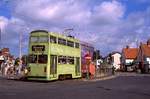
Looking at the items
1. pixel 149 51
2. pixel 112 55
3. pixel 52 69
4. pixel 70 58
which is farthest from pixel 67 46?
pixel 112 55

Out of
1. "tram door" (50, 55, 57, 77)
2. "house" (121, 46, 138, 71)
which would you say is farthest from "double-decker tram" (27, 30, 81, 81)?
"house" (121, 46, 138, 71)

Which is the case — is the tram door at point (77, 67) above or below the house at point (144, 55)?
below

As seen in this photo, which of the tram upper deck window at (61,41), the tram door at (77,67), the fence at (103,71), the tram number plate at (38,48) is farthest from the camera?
the fence at (103,71)

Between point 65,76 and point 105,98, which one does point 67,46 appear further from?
point 105,98

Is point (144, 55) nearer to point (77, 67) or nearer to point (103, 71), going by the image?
point (103, 71)

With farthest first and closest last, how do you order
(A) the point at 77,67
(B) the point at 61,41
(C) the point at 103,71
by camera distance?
(C) the point at 103,71
(A) the point at 77,67
(B) the point at 61,41

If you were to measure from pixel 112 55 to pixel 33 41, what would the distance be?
140 m

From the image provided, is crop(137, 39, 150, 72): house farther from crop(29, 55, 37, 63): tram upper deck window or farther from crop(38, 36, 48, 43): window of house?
crop(38, 36, 48, 43): window of house

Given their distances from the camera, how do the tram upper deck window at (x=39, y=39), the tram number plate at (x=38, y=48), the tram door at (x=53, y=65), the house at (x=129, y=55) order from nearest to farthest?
the tram number plate at (x=38, y=48) → the tram upper deck window at (x=39, y=39) → the tram door at (x=53, y=65) → the house at (x=129, y=55)

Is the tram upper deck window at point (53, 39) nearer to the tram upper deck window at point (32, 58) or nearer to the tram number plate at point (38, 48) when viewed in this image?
the tram number plate at point (38, 48)

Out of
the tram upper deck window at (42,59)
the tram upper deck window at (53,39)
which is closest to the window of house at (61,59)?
the tram upper deck window at (53,39)

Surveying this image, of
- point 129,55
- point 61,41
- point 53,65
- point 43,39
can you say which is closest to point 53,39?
point 43,39

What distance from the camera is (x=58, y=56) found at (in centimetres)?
3850

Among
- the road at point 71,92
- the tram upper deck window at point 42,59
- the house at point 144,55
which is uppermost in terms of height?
the house at point 144,55
